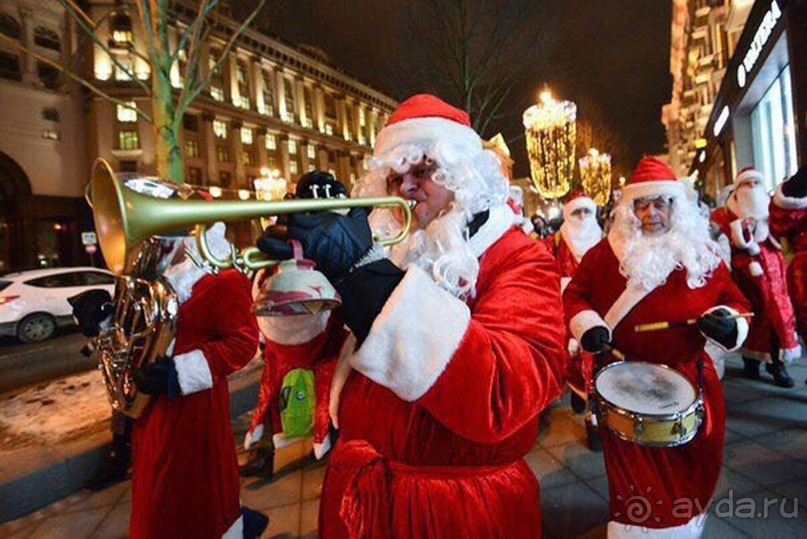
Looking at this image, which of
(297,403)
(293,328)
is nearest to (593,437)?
(297,403)

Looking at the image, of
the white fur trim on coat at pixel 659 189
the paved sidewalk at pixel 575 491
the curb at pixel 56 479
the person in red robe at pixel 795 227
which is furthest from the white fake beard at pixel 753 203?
the curb at pixel 56 479

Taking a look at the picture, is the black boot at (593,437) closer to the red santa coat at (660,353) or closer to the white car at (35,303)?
the red santa coat at (660,353)

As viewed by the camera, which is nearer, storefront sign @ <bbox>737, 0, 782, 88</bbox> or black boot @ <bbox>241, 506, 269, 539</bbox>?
black boot @ <bbox>241, 506, 269, 539</bbox>

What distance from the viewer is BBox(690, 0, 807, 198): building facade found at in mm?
9672

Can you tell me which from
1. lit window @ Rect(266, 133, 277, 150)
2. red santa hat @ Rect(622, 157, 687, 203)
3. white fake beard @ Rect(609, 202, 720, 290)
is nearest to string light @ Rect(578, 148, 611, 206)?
red santa hat @ Rect(622, 157, 687, 203)

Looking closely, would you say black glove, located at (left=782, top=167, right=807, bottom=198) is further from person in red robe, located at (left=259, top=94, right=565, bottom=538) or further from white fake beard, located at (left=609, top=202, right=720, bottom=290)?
person in red robe, located at (left=259, top=94, right=565, bottom=538)

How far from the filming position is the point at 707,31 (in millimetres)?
27797

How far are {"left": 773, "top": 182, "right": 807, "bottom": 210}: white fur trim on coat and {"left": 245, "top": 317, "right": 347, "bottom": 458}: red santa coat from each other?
4769 millimetres

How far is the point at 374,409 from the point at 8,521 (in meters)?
4.01

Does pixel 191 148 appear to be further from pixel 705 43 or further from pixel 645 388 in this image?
pixel 645 388

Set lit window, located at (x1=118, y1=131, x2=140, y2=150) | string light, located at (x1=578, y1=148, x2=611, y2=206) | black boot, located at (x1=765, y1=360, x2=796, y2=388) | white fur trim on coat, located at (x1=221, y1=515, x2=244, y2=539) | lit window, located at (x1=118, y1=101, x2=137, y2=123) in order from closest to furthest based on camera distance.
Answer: white fur trim on coat, located at (x1=221, y1=515, x2=244, y2=539) < black boot, located at (x1=765, y1=360, x2=796, y2=388) < string light, located at (x1=578, y1=148, x2=611, y2=206) < lit window, located at (x1=118, y1=101, x2=137, y2=123) < lit window, located at (x1=118, y1=131, x2=140, y2=150)

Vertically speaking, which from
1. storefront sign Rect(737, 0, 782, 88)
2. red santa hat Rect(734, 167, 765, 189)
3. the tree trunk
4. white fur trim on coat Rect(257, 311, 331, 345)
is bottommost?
white fur trim on coat Rect(257, 311, 331, 345)

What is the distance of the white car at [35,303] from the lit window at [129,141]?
2934 cm

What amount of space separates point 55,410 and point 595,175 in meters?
22.8
